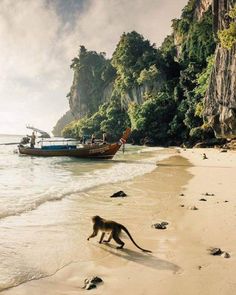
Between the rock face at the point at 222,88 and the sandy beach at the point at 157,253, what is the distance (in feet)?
61.7

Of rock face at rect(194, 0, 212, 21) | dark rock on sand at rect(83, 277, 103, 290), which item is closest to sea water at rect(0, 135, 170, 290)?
dark rock on sand at rect(83, 277, 103, 290)

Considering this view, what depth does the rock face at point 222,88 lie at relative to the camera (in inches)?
1120

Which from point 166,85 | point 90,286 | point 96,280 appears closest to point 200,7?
point 166,85

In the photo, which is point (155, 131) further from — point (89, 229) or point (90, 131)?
point (89, 229)

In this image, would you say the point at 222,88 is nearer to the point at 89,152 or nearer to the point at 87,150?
the point at 89,152

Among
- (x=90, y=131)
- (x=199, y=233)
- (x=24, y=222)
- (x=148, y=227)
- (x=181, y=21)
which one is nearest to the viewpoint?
(x=199, y=233)

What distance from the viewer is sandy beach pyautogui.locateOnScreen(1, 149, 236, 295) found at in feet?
16.5

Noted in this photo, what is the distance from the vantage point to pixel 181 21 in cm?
7312

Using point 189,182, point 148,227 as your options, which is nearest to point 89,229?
point 148,227

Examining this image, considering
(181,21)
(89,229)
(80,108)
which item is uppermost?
(181,21)

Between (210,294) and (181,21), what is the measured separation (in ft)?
248

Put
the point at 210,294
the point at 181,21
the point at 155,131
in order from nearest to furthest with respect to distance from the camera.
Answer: the point at 210,294
the point at 155,131
the point at 181,21

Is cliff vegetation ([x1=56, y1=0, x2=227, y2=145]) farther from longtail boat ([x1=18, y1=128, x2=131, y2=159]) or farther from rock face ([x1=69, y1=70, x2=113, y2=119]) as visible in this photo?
rock face ([x1=69, y1=70, x2=113, y2=119])

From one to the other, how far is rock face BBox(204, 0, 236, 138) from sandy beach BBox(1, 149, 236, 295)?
1881 centimetres
